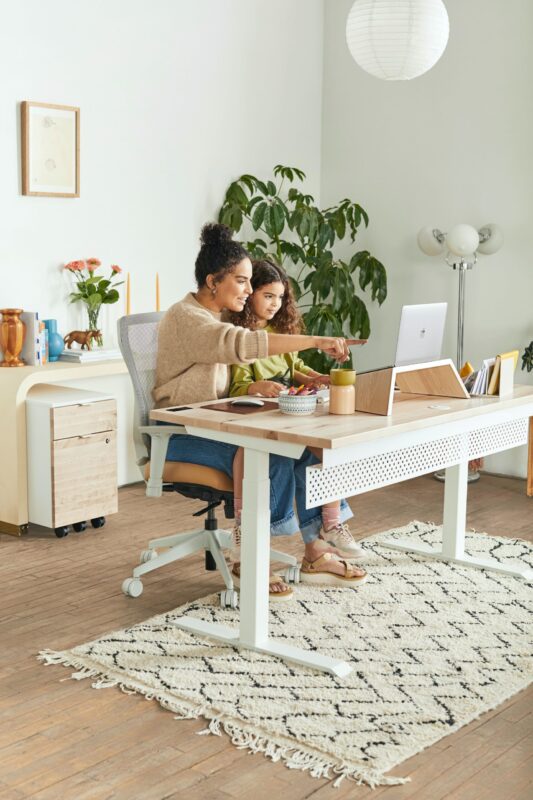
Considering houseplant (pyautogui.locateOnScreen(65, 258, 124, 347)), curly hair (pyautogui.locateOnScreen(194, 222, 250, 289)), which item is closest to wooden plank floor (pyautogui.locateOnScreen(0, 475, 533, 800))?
curly hair (pyautogui.locateOnScreen(194, 222, 250, 289))

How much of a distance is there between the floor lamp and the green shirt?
172 cm

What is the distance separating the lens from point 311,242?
5633 mm

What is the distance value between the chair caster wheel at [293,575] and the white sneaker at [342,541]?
0.15 meters

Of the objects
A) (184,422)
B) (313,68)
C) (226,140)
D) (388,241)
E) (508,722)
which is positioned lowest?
(508,722)

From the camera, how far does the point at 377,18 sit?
3578 millimetres

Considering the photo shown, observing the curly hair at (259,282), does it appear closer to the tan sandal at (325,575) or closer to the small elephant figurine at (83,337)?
the tan sandal at (325,575)

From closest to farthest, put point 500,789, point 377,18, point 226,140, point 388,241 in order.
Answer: point 500,789
point 377,18
point 226,140
point 388,241

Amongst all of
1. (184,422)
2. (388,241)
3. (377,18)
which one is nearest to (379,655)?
(184,422)

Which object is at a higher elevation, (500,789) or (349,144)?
(349,144)

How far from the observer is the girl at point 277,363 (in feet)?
11.7

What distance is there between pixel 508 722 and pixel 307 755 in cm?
57

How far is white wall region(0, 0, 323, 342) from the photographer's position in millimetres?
4559

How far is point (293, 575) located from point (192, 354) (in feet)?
2.98

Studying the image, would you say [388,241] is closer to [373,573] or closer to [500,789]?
[373,573]
